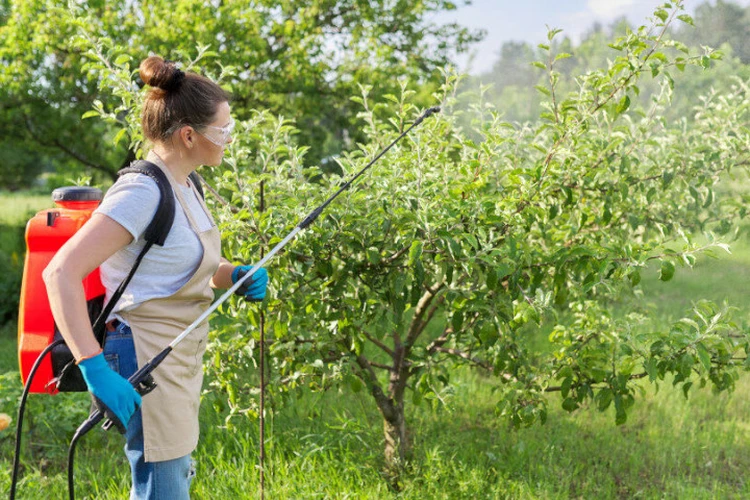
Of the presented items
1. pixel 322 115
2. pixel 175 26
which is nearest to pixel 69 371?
pixel 175 26

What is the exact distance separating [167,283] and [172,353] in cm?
20

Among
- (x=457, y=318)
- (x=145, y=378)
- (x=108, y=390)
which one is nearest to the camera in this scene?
(x=108, y=390)

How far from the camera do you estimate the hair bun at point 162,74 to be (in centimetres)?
209

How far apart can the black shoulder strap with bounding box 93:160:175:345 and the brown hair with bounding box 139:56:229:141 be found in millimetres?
155

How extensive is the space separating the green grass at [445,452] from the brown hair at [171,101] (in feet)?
5.79

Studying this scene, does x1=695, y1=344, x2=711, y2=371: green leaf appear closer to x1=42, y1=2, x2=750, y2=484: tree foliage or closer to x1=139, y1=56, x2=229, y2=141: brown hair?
x1=42, y1=2, x2=750, y2=484: tree foliage

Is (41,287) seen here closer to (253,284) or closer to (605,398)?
(253,284)

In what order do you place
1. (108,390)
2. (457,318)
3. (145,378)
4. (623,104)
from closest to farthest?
(108,390) → (145,378) → (623,104) → (457,318)

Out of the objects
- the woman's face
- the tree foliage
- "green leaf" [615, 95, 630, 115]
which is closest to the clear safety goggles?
the woman's face

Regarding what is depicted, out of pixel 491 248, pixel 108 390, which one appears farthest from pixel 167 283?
pixel 491 248

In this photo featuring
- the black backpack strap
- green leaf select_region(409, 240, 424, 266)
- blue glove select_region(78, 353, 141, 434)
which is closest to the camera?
blue glove select_region(78, 353, 141, 434)

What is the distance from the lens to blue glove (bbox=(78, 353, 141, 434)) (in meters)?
1.86

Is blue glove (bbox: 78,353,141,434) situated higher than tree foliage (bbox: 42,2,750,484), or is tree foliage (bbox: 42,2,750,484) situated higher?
tree foliage (bbox: 42,2,750,484)

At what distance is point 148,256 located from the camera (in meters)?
2.02
